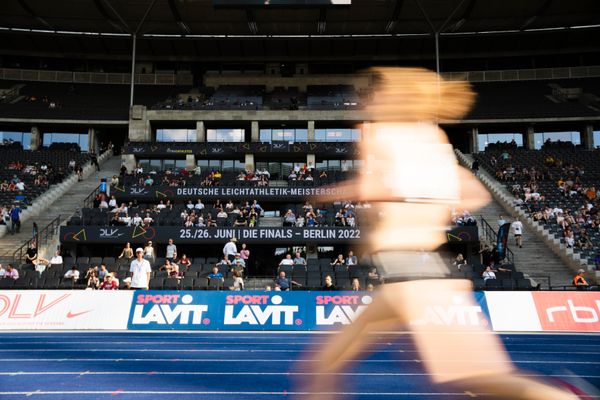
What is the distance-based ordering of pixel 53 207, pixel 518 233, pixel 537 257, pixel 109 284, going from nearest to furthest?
pixel 109 284, pixel 537 257, pixel 518 233, pixel 53 207

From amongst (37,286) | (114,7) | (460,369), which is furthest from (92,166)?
(460,369)

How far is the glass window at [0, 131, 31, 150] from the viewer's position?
46.2m

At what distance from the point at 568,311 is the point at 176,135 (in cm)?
3701

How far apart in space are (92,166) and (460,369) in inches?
1475

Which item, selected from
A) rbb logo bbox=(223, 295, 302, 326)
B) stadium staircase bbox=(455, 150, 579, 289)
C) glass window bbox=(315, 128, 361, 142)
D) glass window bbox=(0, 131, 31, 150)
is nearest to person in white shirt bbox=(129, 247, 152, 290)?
rbb logo bbox=(223, 295, 302, 326)

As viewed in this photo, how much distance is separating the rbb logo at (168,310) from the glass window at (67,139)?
120 feet

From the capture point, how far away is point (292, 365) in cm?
872

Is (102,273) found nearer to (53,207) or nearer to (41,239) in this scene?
(41,239)

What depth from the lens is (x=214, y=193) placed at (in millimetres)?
29625

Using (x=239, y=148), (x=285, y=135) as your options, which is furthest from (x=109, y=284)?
(x=285, y=135)

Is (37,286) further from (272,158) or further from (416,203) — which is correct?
(272,158)

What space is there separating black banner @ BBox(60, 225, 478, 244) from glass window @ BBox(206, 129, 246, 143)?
22539mm

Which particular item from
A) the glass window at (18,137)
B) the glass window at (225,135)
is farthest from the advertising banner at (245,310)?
the glass window at (18,137)

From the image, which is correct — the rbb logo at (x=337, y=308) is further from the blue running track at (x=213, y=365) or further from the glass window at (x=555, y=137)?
the glass window at (x=555, y=137)
